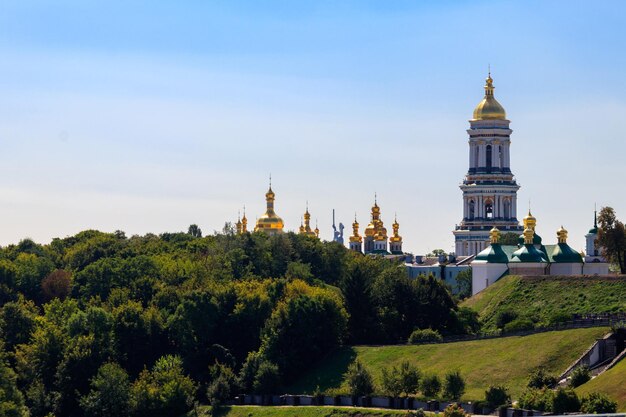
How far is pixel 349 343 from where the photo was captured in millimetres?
116250

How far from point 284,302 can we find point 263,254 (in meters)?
28.2

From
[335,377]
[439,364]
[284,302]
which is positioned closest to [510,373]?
[439,364]

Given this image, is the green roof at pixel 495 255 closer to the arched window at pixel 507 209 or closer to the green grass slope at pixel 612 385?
the arched window at pixel 507 209

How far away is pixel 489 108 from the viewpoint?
19025cm

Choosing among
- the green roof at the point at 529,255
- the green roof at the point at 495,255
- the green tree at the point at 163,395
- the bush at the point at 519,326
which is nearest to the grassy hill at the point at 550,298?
the bush at the point at 519,326

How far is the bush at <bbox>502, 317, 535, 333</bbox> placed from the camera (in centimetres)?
10944

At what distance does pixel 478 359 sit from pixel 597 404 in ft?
67.4

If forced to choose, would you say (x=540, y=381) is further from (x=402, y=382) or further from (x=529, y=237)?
(x=529, y=237)

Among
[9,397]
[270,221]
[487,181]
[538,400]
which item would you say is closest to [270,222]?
[270,221]

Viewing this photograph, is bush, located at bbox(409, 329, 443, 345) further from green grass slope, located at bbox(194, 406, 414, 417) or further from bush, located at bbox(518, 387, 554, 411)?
bush, located at bbox(518, 387, 554, 411)

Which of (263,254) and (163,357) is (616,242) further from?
(163,357)

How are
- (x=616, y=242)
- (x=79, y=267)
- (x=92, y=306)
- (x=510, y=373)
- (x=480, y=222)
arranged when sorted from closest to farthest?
(x=510, y=373) < (x=92, y=306) < (x=616, y=242) < (x=79, y=267) < (x=480, y=222)

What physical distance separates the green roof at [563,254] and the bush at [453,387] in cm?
4838

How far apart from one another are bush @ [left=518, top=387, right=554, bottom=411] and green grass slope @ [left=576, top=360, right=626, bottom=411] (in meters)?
1.73
